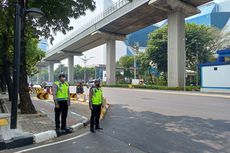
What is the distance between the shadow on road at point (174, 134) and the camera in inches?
280

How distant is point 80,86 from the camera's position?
23.0m

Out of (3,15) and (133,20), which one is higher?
(133,20)

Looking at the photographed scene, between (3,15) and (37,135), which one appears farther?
(3,15)

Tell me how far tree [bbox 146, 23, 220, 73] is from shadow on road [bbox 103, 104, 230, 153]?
152ft

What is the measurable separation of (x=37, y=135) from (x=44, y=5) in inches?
337

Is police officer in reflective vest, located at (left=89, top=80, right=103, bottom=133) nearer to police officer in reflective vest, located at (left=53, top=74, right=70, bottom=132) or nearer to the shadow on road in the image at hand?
the shadow on road

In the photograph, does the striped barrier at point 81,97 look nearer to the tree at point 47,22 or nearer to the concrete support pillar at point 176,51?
the tree at point 47,22

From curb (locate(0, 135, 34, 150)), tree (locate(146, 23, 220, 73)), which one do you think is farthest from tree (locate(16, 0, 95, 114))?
tree (locate(146, 23, 220, 73))

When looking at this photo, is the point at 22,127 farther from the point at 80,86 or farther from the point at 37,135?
the point at 80,86

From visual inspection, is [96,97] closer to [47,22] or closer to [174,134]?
[174,134]

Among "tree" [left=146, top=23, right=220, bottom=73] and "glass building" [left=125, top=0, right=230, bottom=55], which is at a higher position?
"glass building" [left=125, top=0, right=230, bottom=55]

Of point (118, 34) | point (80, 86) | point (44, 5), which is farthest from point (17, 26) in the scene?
point (118, 34)

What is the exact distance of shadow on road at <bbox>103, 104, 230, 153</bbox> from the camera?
711 cm

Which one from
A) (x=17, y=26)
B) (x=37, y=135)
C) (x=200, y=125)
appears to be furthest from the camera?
(x=200, y=125)
